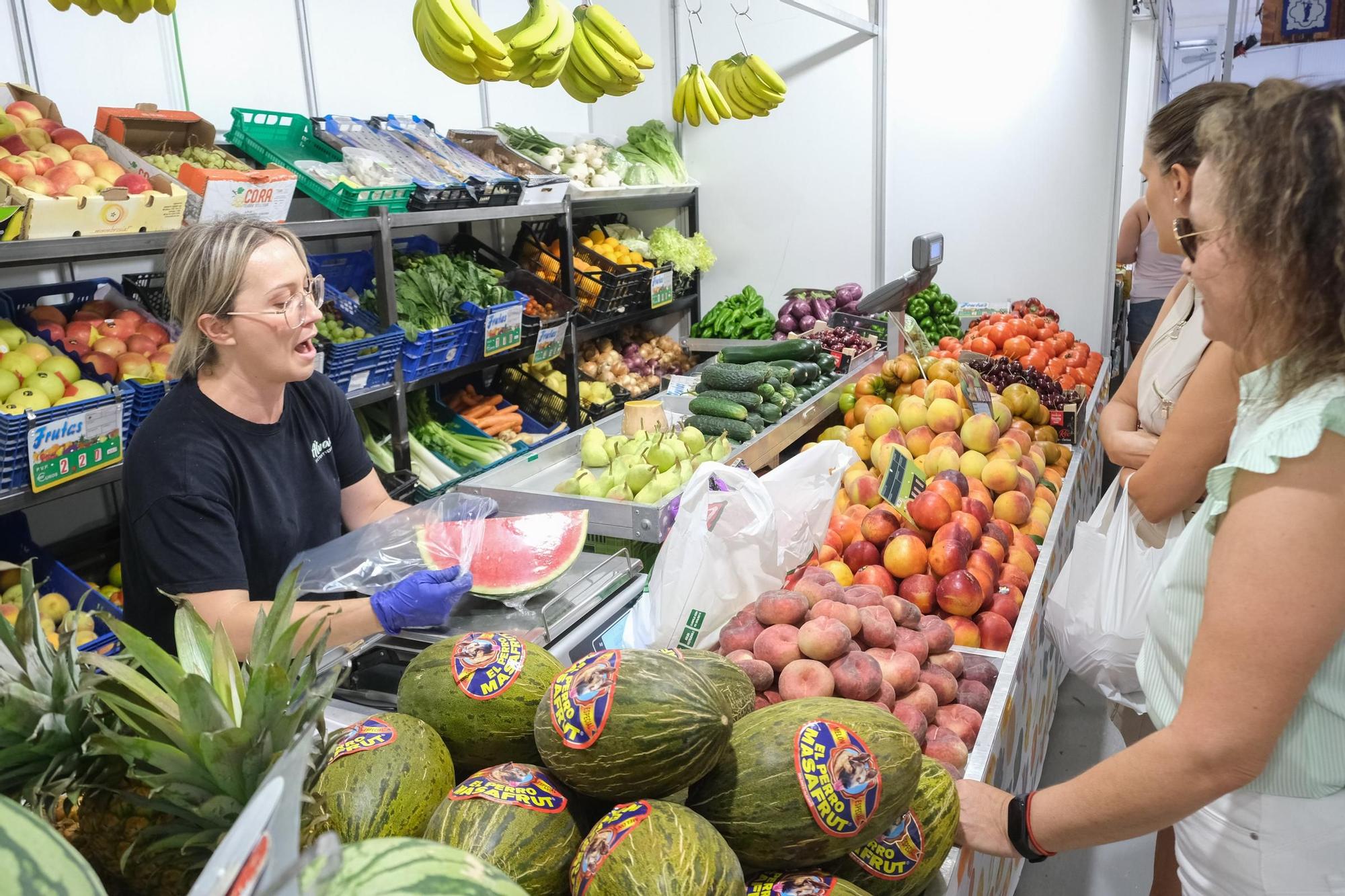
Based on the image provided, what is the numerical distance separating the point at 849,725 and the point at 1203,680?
39 cm

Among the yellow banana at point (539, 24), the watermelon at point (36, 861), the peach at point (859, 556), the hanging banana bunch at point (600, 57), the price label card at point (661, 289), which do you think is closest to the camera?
the watermelon at point (36, 861)

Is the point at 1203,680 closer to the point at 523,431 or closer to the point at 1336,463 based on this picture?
the point at 1336,463

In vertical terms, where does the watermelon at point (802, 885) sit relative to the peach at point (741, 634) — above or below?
above

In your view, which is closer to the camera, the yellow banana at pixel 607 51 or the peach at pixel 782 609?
the peach at pixel 782 609

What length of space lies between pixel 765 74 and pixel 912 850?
15.7ft

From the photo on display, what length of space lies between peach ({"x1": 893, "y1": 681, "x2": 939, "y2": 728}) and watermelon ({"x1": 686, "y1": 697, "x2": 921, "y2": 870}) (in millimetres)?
555

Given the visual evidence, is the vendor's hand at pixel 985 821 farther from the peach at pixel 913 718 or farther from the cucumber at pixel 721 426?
the cucumber at pixel 721 426

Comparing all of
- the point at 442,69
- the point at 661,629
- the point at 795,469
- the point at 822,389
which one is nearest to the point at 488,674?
the point at 661,629

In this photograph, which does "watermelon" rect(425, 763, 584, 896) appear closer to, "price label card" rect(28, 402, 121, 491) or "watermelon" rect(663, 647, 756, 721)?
"watermelon" rect(663, 647, 756, 721)

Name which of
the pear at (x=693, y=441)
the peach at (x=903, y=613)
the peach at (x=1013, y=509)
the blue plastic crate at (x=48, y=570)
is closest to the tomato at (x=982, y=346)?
the peach at (x=1013, y=509)

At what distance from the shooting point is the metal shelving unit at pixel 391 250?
2.46 meters

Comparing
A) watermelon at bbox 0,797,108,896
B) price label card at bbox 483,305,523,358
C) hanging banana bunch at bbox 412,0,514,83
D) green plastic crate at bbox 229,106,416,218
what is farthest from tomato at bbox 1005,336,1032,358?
watermelon at bbox 0,797,108,896

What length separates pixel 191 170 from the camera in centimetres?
291

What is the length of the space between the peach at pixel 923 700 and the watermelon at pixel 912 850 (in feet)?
1.39
